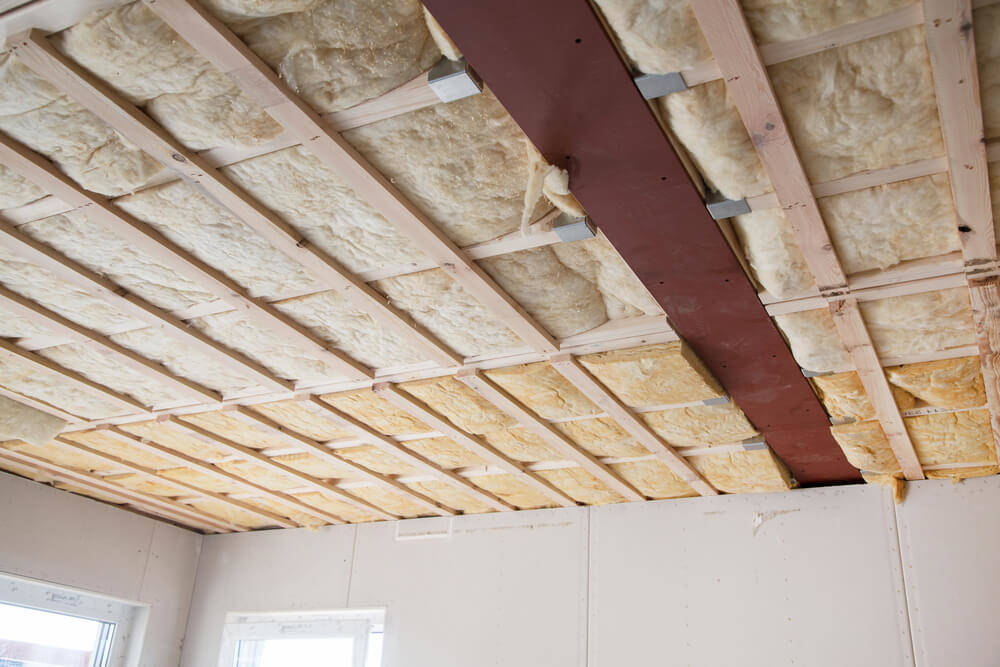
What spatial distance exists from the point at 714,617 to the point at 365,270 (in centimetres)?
288

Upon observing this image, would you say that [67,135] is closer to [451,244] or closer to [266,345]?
[451,244]

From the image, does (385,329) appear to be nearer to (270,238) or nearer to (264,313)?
(264,313)

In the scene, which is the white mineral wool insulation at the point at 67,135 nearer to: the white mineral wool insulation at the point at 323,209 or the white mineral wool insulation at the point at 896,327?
the white mineral wool insulation at the point at 323,209

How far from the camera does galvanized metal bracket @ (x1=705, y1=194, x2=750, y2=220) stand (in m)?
2.23

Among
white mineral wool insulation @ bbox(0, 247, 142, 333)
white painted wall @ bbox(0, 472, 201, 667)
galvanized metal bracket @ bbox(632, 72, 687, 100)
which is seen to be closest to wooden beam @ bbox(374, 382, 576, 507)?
white mineral wool insulation @ bbox(0, 247, 142, 333)

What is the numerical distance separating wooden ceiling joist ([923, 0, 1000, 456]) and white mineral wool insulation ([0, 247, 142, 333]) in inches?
110

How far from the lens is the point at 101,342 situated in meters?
3.29

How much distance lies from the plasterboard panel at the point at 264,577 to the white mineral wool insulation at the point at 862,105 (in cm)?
455

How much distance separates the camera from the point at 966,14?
1657mm

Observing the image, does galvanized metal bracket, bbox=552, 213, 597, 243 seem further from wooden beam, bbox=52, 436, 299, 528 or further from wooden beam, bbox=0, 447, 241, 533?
wooden beam, bbox=0, 447, 241, 533

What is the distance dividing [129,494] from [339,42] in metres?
4.51

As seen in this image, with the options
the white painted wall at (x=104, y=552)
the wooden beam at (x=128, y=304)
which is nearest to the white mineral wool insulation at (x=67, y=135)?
the wooden beam at (x=128, y=304)

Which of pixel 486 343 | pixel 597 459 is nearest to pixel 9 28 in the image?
pixel 486 343

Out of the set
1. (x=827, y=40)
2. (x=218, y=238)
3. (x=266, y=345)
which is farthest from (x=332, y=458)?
(x=827, y=40)
